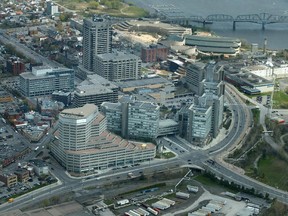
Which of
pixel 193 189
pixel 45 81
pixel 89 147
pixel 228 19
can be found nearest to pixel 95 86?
pixel 45 81

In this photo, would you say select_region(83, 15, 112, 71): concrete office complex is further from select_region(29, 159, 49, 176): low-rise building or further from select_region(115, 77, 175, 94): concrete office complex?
select_region(29, 159, 49, 176): low-rise building

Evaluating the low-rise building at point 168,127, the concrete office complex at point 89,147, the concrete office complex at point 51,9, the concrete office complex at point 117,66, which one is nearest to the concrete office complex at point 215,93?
the low-rise building at point 168,127

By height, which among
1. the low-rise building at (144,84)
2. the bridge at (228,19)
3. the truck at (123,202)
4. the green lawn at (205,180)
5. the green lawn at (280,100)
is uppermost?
the bridge at (228,19)

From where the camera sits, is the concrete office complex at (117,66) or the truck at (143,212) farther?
the concrete office complex at (117,66)

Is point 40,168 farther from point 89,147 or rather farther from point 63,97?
point 63,97

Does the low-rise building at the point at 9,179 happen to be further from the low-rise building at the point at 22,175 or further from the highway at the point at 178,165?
the highway at the point at 178,165

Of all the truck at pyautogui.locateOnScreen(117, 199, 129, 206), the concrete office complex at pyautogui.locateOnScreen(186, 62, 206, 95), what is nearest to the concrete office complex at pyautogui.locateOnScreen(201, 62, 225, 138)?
the concrete office complex at pyautogui.locateOnScreen(186, 62, 206, 95)
